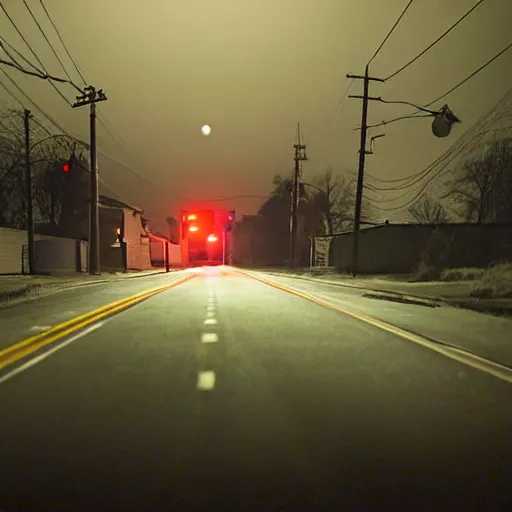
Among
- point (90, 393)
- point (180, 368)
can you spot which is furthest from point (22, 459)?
point (180, 368)

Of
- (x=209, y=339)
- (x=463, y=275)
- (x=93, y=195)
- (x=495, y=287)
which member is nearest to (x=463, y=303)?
(x=495, y=287)

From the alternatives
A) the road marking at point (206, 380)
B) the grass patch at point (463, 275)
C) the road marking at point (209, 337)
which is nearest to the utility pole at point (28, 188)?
the grass patch at point (463, 275)

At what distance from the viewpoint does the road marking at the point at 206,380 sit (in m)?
5.97

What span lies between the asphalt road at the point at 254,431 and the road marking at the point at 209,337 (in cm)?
62

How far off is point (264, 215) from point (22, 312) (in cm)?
8144

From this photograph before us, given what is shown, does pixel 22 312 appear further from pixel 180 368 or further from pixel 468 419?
pixel 468 419

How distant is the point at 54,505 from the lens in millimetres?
3148

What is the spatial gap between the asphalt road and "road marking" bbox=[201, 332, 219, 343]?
0.62 meters

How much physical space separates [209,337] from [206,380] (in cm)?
330

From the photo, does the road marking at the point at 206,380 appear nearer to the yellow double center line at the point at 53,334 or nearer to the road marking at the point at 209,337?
the road marking at the point at 209,337

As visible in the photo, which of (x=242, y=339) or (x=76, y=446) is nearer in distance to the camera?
(x=76, y=446)

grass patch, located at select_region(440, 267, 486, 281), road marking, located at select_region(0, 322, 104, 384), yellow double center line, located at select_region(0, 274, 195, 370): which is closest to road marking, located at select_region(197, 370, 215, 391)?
road marking, located at select_region(0, 322, 104, 384)

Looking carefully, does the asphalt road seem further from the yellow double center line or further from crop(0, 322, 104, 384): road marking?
the yellow double center line

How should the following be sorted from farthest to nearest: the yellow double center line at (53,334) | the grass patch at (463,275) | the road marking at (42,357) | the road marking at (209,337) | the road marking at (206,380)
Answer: the grass patch at (463,275)
the road marking at (209,337)
the yellow double center line at (53,334)
the road marking at (42,357)
the road marking at (206,380)
